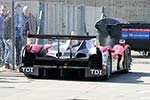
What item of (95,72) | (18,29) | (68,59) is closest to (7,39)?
(18,29)

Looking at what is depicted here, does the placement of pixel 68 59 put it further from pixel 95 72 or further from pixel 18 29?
pixel 18 29

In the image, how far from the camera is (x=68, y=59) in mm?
14320

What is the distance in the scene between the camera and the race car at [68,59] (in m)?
14.2

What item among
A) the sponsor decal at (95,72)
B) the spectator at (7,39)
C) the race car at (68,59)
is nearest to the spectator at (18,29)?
the spectator at (7,39)

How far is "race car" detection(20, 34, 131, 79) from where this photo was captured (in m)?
14.2

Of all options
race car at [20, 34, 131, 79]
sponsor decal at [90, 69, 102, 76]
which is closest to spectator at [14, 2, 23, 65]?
race car at [20, 34, 131, 79]

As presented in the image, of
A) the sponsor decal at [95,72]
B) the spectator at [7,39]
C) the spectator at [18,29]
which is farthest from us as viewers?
the spectator at [18,29]

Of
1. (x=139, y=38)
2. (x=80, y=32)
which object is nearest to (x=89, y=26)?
(x=80, y=32)

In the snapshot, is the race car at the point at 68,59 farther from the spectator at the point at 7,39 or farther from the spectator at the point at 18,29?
the spectator at the point at 18,29

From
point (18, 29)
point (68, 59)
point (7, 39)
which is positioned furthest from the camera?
point (18, 29)

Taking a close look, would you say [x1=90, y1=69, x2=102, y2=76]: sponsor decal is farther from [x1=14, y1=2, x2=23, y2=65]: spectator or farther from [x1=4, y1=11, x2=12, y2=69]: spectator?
[x1=14, y1=2, x2=23, y2=65]: spectator

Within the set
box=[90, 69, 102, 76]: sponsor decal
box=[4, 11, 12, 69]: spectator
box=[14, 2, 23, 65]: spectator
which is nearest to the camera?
box=[90, 69, 102, 76]: sponsor decal

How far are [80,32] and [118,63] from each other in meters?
9.58

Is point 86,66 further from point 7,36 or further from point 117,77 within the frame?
point 7,36
